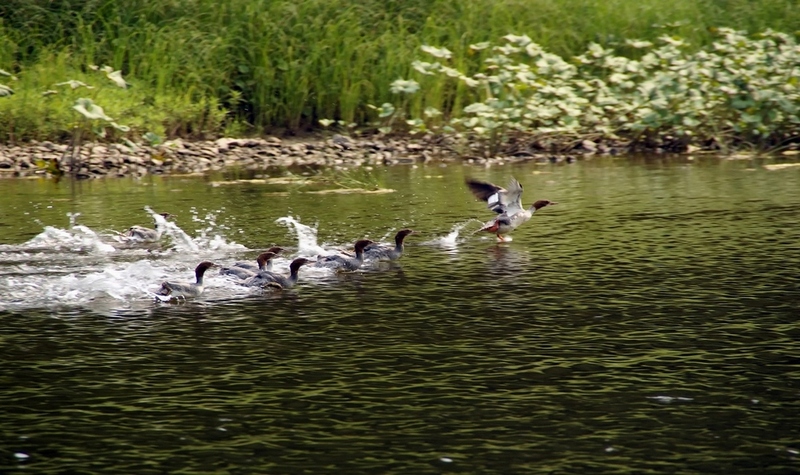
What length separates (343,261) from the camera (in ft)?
40.0

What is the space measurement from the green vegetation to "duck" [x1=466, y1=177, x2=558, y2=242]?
831 cm

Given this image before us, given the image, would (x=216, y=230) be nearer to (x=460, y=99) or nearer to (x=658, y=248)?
(x=658, y=248)

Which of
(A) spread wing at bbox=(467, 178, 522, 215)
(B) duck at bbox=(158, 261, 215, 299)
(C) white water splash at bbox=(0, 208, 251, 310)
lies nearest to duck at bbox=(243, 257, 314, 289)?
(C) white water splash at bbox=(0, 208, 251, 310)

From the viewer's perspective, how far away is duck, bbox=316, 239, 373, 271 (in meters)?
12.2

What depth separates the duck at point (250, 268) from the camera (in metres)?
11.4

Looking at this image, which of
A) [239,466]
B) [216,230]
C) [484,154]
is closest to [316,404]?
[239,466]

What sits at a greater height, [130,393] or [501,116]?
[501,116]

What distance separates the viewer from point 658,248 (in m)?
12.8

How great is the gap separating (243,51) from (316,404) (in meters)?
16.5

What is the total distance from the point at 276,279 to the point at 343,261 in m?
1.08

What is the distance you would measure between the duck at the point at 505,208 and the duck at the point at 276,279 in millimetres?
3226

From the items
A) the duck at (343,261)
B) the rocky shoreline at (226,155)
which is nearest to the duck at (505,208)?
the duck at (343,261)

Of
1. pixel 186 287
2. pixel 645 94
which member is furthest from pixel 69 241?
pixel 645 94

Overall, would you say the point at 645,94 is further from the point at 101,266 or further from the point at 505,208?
the point at 101,266
